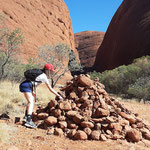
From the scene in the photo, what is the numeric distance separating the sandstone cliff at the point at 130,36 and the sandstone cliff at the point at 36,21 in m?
9.42

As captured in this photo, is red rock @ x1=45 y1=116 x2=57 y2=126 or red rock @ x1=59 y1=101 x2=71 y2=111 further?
red rock @ x1=59 y1=101 x2=71 y2=111

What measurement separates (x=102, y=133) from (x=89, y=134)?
295 mm

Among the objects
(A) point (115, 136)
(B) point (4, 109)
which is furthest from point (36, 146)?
(B) point (4, 109)

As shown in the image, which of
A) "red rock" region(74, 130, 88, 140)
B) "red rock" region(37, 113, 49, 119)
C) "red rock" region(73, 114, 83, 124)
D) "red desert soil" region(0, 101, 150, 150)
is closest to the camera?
"red desert soil" region(0, 101, 150, 150)

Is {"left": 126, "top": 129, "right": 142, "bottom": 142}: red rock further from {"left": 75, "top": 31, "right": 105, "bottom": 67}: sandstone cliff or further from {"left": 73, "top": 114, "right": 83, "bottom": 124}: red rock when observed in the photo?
{"left": 75, "top": 31, "right": 105, "bottom": 67}: sandstone cliff

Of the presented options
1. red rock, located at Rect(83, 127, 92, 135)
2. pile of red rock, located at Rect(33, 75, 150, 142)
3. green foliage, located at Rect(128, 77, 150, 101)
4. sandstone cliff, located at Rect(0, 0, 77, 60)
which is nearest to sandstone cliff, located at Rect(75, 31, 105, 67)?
sandstone cliff, located at Rect(0, 0, 77, 60)

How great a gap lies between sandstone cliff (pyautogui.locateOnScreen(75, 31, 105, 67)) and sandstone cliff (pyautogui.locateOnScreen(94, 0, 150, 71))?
465 inches

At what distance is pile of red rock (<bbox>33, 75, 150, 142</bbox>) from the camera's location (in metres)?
3.24

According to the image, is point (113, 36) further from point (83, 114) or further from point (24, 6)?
point (83, 114)

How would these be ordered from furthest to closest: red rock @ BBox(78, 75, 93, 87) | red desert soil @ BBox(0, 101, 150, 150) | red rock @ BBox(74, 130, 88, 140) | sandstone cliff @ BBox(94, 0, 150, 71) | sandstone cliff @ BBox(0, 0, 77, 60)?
sandstone cliff @ BBox(94, 0, 150, 71)
sandstone cliff @ BBox(0, 0, 77, 60)
red rock @ BBox(78, 75, 93, 87)
red rock @ BBox(74, 130, 88, 140)
red desert soil @ BBox(0, 101, 150, 150)

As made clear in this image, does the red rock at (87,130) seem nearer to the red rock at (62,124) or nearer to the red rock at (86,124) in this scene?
the red rock at (86,124)

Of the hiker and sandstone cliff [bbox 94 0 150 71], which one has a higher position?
sandstone cliff [bbox 94 0 150 71]

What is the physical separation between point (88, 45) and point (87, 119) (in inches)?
1970

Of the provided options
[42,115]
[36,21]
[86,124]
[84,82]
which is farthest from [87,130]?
[36,21]
